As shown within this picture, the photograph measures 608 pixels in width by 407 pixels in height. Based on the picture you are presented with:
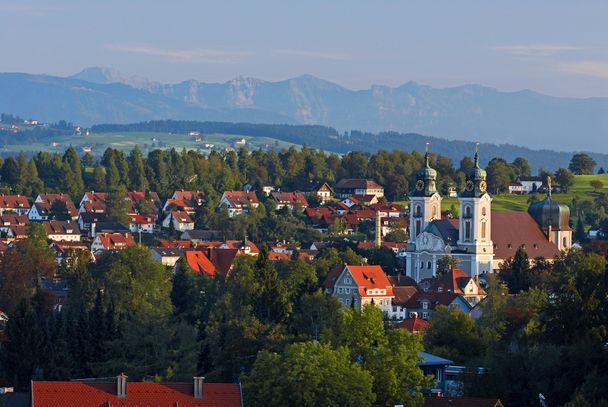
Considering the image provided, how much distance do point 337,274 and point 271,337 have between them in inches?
1482

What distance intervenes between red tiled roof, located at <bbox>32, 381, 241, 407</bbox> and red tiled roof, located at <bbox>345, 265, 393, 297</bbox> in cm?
5060

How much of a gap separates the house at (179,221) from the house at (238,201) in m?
4.16

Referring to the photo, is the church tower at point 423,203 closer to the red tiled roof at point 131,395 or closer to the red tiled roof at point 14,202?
the red tiled roof at point 14,202

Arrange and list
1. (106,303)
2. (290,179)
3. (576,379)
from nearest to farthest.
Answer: (576,379), (106,303), (290,179)

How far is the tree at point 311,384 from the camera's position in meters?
44.8

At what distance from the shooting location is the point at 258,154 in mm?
168625

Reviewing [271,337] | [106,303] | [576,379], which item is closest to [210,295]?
[106,303]

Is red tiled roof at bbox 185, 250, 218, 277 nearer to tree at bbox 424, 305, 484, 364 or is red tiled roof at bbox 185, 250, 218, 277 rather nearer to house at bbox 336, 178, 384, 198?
tree at bbox 424, 305, 484, 364

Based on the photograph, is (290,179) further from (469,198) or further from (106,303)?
(106,303)

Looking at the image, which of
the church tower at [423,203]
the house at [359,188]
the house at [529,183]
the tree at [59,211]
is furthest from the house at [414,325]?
the house at [529,183]

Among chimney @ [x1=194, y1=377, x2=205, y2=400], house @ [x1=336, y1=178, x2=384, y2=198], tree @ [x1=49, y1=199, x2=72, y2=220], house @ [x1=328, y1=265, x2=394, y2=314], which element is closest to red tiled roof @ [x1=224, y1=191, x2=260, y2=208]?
house @ [x1=336, y1=178, x2=384, y2=198]

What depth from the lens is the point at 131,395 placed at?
43500 millimetres

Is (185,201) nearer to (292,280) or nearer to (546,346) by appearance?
(292,280)

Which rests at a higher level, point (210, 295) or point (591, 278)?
point (591, 278)
